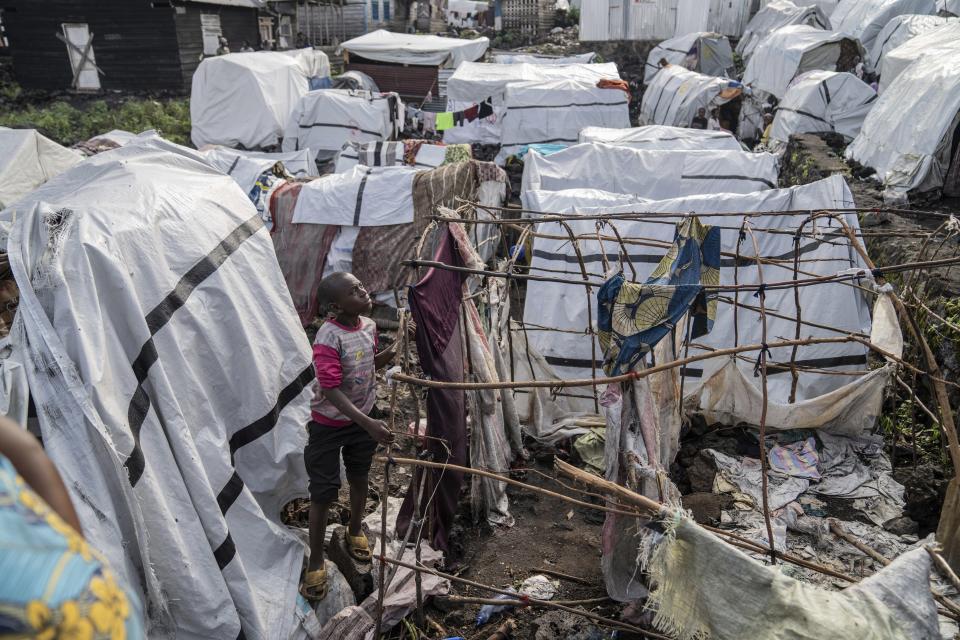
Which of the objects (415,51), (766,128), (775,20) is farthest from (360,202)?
(775,20)

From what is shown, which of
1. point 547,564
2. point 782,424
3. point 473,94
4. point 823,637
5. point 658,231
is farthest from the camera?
point 473,94

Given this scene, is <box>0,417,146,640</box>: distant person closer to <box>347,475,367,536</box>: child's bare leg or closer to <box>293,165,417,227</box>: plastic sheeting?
<box>347,475,367,536</box>: child's bare leg

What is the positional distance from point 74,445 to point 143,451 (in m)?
0.28

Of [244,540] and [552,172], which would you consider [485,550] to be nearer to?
[244,540]

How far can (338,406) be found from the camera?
3.27 m

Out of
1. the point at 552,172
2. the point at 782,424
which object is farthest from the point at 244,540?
the point at 552,172

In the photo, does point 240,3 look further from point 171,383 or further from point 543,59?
point 171,383

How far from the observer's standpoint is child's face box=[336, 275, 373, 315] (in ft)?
11.0

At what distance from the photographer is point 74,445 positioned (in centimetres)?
259

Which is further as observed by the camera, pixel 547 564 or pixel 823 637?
pixel 547 564

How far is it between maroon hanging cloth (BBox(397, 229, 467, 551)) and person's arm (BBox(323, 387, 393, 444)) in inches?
17.6

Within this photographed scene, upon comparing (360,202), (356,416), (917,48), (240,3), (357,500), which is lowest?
(357,500)

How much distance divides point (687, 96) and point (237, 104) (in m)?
11.4

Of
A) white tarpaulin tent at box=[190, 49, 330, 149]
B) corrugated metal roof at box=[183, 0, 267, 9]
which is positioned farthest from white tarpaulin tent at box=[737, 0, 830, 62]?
corrugated metal roof at box=[183, 0, 267, 9]
